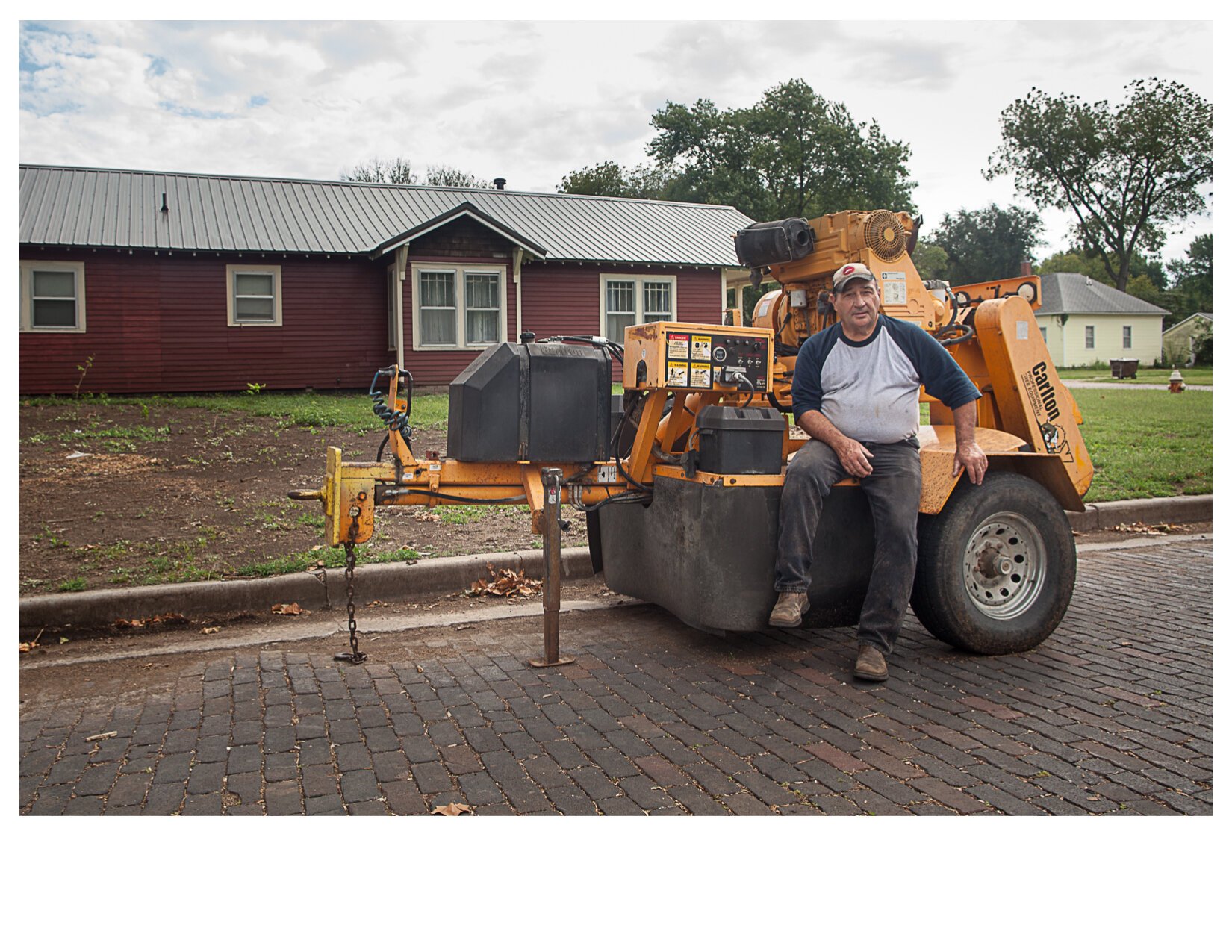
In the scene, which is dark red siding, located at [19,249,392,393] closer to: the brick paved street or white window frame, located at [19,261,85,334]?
white window frame, located at [19,261,85,334]

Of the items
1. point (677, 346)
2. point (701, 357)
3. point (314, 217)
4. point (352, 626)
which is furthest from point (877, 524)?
point (314, 217)

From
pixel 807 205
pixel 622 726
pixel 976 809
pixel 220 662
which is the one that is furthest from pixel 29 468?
pixel 807 205

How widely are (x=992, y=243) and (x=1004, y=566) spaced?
7047 cm

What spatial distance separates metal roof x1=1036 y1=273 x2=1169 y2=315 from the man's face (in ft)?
171

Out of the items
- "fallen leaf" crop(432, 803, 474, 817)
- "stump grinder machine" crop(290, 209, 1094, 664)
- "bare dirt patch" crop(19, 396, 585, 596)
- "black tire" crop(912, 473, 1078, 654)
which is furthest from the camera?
"bare dirt patch" crop(19, 396, 585, 596)

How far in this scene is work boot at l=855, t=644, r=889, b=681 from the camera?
439cm

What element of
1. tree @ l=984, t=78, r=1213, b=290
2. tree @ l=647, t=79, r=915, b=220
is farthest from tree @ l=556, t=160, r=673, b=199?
tree @ l=984, t=78, r=1213, b=290

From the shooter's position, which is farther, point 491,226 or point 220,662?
point 491,226

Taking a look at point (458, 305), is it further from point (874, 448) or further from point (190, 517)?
point (874, 448)

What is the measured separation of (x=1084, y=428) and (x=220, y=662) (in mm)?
12538

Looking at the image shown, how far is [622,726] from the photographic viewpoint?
3.89m

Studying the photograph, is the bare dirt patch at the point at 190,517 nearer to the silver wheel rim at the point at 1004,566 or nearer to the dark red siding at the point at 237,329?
the silver wheel rim at the point at 1004,566

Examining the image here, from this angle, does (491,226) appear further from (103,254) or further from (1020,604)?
(1020,604)

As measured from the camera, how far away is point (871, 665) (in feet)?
14.5
